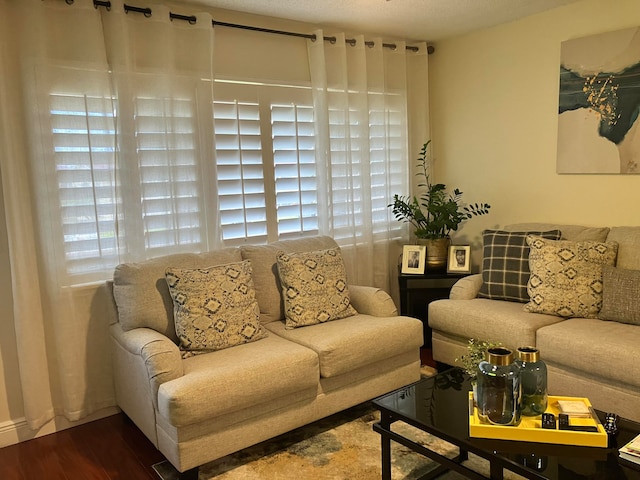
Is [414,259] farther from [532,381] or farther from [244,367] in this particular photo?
[532,381]

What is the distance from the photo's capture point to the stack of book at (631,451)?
5.73 feet

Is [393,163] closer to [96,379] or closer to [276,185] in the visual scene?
[276,185]

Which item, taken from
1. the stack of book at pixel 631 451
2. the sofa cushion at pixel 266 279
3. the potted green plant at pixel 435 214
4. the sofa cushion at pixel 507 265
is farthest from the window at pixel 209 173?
the stack of book at pixel 631 451

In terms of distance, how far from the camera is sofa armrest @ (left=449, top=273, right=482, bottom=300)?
11.7ft

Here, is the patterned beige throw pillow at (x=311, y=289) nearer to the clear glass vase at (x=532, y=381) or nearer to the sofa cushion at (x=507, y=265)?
the sofa cushion at (x=507, y=265)

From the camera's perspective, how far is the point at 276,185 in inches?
146

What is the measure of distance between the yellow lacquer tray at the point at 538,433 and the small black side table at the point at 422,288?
6.43 ft

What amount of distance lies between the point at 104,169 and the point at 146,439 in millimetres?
1462

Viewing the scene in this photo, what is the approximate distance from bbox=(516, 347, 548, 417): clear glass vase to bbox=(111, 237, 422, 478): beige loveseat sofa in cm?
100

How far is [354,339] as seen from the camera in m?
2.82

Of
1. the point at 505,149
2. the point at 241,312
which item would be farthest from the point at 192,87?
the point at 505,149

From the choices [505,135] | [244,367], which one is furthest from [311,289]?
[505,135]

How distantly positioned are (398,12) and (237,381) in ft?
8.25

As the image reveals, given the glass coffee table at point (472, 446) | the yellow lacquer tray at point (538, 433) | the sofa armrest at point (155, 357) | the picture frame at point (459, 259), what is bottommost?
the glass coffee table at point (472, 446)
